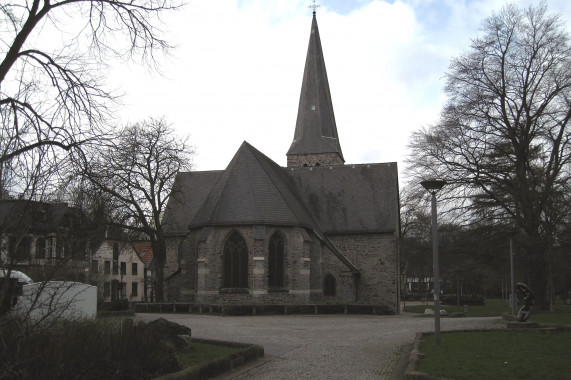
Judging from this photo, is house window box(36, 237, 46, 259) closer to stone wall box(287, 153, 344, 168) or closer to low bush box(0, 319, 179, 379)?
low bush box(0, 319, 179, 379)

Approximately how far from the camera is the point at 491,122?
28.0 m

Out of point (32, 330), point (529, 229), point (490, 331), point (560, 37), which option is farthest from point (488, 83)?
point (32, 330)

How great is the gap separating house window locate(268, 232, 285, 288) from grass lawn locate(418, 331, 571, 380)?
50.5ft

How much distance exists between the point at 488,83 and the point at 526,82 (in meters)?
1.73

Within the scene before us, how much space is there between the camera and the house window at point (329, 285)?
3347cm

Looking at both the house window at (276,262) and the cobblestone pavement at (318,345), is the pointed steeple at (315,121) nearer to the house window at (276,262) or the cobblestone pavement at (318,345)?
the house window at (276,262)

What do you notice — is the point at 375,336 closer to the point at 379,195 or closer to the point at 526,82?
the point at 526,82

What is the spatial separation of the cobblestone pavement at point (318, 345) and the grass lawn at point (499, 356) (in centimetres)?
76

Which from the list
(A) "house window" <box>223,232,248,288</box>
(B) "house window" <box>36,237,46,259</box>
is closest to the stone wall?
(A) "house window" <box>223,232,248,288</box>

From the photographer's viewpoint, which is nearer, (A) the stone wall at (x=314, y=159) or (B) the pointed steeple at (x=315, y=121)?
(A) the stone wall at (x=314, y=159)

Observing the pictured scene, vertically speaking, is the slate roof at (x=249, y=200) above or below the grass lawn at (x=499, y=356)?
above

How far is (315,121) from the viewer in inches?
1822

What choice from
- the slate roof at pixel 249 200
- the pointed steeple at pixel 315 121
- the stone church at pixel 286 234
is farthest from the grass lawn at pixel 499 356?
the pointed steeple at pixel 315 121

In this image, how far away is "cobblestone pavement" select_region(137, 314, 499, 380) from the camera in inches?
402
